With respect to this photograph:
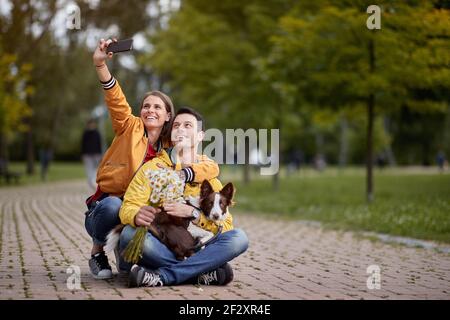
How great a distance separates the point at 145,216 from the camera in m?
5.48

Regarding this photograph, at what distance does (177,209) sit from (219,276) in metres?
0.82

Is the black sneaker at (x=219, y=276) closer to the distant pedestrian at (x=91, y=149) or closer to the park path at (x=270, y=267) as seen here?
the park path at (x=270, y=267)

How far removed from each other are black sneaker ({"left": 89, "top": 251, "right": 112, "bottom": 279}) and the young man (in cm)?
33

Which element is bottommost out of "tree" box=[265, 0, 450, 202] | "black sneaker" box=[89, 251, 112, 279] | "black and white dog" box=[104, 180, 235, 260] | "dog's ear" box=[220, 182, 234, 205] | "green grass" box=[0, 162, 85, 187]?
"green grass" box=[0, 162, 85, 187]

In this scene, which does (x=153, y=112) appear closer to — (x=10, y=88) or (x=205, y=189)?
(x=205, y=189)

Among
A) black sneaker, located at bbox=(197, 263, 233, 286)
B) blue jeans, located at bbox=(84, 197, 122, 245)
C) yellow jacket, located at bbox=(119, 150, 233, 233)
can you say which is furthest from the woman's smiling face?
black sneaker, located at bbox=(197, 263, 233, 286)

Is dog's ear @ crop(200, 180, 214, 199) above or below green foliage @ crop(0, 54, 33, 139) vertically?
below

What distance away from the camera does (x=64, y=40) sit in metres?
35.1

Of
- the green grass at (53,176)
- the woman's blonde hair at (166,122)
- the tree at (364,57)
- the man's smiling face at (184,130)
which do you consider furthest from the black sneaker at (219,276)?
the green grass at (53,176)

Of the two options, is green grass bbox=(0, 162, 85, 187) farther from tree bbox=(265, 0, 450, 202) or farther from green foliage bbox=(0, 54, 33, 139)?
tree bbox=(265, 0, 450, 202)

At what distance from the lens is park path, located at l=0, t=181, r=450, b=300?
5594 millimetres

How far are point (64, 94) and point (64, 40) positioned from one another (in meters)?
6.96

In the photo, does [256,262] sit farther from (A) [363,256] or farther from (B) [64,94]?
(B) [64,94]
